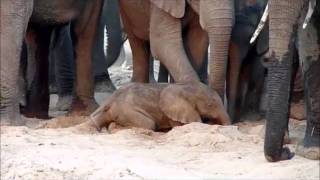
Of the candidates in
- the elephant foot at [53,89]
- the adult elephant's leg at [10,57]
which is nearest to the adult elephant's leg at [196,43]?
the adult elephant's leg at [10,57]

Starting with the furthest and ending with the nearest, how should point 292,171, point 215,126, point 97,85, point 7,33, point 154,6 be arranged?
point 97,85 < point 154,6 < point 7,33 < point 215,126 < point 292,171

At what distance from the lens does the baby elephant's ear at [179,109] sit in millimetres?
6887

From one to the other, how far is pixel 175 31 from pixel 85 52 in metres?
0.85

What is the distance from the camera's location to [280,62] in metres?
5.36

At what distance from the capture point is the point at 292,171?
5328 millimetres

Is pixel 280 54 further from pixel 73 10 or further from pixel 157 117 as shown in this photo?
pixel 73 10

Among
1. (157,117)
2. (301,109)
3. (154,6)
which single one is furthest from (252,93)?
(157,117)

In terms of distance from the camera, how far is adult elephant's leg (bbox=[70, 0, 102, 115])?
330 inches

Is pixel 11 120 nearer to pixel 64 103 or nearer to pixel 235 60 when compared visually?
→ pixel 235 60

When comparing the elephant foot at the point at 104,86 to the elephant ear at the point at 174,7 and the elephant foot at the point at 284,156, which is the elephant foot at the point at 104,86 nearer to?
the elephant ear at the point at 174,7

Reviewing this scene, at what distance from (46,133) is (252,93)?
2010 millimetres

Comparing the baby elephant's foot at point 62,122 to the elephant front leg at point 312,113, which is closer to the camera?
the elephant front leg at point 312,113

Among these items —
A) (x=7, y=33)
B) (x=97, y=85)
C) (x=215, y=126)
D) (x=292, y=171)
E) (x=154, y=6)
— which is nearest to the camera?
(x=292, y=171)

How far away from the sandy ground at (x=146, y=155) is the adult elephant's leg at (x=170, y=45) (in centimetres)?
75
